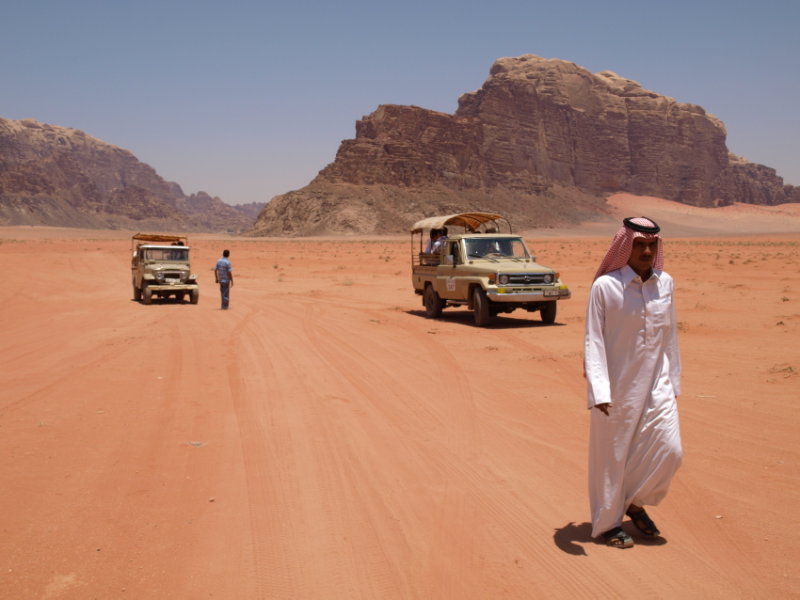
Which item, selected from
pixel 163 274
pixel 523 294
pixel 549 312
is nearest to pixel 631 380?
pixel 523 294

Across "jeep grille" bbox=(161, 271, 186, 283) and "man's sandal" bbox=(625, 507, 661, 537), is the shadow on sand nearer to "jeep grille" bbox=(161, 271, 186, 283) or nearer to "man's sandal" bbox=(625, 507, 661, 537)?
"jeep grille" bbox=(161, 271, 186, 283)

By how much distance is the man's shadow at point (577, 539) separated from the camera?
15.4ft

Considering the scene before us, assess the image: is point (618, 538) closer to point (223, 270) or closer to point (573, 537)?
point (573, 537)

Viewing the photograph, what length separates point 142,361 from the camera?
11.5 meters

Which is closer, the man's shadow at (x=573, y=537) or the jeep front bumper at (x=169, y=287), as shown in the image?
the man's shadow at (x=573, y=537)

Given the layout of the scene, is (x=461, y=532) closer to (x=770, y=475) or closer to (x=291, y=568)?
(x=291, y=568)

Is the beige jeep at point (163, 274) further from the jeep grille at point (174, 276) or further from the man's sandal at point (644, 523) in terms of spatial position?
the man's sandal at point (644, 523)

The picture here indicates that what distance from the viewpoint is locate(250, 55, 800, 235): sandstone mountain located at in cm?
11562

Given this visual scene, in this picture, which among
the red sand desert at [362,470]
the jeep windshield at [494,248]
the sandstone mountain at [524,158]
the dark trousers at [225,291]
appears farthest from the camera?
the sandstone mountain at [524,158]

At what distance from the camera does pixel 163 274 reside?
72.4ft

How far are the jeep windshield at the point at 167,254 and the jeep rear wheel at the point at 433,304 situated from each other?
872cm

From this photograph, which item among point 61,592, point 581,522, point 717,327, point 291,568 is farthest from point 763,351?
point 61,592

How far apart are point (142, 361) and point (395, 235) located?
9456 centimetres

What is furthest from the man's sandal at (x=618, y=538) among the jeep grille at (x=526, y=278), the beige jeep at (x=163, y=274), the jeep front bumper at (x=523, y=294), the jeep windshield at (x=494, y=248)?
the beige jeep at (x=163, y=274)
